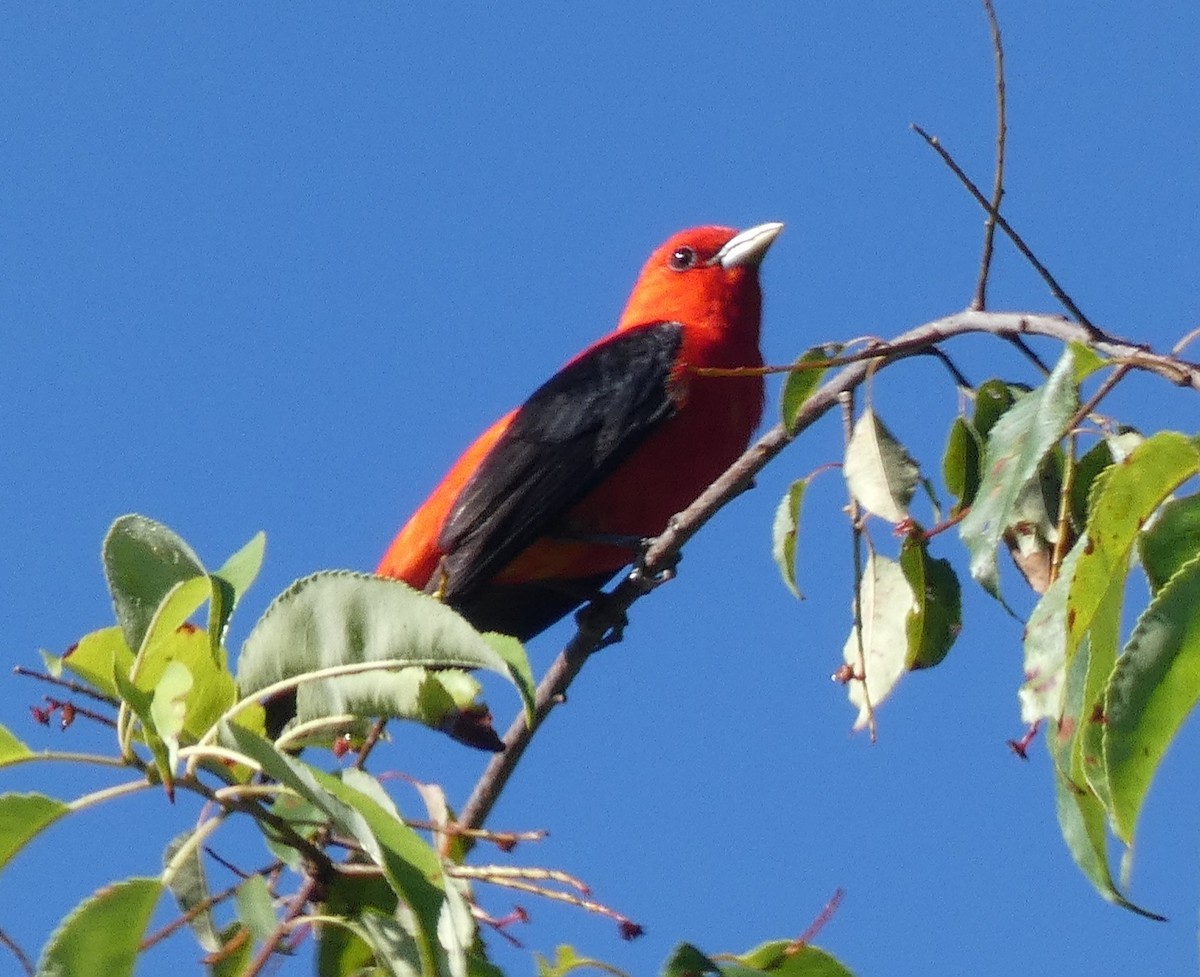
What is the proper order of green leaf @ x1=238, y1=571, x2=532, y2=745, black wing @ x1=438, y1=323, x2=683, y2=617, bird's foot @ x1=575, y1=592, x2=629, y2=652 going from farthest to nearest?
black wing @ x1=438, y1=323, x2=683, y2=617
bird's foot @ x1=575, y1=592, x2=629, y2=652
green leaf @ x1=238, y1=571, x2=532, y2=745

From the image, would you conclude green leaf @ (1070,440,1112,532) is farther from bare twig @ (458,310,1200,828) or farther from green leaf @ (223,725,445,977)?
green leaf @ (223,725,445,977)

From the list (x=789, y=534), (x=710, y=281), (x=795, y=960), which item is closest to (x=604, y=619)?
(x=789, y=534)

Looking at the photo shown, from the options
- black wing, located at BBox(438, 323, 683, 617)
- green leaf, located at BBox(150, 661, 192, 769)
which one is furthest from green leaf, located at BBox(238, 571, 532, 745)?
black wing, located at BBox(438, 323, 683, 617)

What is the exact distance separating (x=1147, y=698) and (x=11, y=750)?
1210 mm

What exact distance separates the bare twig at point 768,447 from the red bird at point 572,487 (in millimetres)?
1025

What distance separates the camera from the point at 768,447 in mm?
2693

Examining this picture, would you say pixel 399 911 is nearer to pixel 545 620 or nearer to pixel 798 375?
pixel 798 375

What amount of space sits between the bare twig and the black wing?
964 mm

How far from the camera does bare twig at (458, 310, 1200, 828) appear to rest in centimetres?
199

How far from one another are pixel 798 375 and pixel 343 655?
88 cm

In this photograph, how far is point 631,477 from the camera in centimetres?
508

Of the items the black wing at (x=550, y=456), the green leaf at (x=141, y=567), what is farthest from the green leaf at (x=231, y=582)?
the black wing at (x=550, y=456)

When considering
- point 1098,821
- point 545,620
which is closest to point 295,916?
point 1098,821

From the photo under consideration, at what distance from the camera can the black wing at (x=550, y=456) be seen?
15.9ft
